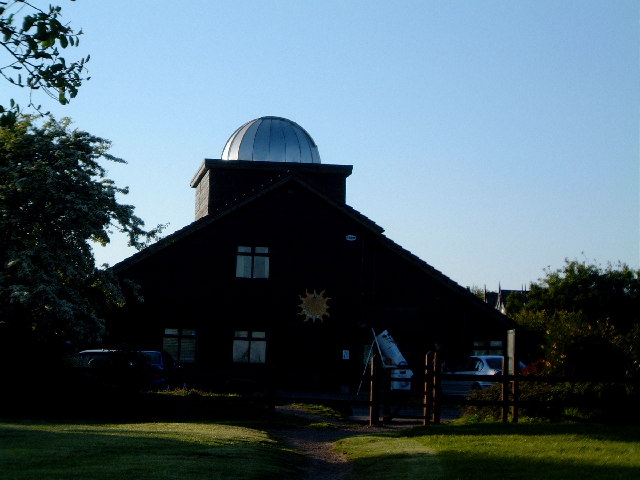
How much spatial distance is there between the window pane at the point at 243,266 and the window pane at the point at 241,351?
277cm

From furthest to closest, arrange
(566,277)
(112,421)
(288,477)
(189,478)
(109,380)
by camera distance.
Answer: (566,277) < (109,380) < (112,421) < (288,477) < (189,478)

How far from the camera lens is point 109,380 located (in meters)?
28.0

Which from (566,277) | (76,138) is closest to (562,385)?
(76,138)

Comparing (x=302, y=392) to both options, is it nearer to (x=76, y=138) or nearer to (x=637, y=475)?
(x=76, y=138)

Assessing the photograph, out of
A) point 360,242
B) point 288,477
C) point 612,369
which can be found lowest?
point 288,477

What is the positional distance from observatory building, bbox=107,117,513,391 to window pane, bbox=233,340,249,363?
0.04 metres

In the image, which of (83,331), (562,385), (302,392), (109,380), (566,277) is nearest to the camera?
(562,385)

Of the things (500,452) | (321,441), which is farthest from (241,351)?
(500,452)

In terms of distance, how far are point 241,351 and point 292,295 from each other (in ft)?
10.3

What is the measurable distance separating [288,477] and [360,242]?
103ft

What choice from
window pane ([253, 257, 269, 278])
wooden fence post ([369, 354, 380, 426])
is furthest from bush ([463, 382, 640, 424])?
window pane ([253, 257, 269, 278])

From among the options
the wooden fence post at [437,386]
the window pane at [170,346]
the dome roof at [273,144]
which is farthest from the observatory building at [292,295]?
the wooden fence post at [437,386]

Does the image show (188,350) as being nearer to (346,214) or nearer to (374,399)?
(346,214)

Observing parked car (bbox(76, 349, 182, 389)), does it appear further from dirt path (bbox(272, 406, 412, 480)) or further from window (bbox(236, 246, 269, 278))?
window (bbox(236, 246, 269, 278))
